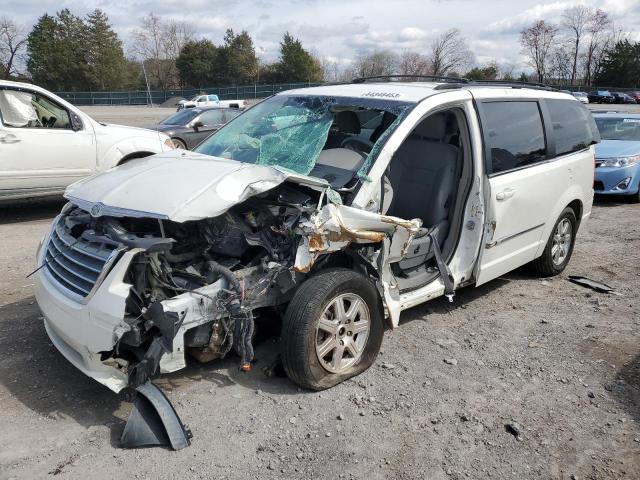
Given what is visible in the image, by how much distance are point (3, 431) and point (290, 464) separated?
5.30 ft

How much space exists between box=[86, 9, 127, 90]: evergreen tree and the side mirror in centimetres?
6355

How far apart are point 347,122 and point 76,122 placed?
5334mm

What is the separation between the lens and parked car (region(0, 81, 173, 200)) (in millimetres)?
7332

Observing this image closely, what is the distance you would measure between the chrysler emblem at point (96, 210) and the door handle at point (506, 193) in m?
2.94

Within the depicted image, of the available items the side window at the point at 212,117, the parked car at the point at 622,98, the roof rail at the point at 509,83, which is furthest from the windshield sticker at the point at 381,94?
the parked car at the point at 622,98

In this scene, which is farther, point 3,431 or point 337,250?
point 337,250

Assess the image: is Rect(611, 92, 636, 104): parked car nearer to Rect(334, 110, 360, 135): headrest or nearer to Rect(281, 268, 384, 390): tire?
Rect(334, 110, 360, 135): headrest

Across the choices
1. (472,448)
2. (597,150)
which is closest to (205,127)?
(597,150)

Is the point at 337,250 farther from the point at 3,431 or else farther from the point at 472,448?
the point at 3,431

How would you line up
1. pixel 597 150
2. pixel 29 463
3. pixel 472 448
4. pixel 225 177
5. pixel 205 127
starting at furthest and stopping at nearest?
pixel 205 127 → pixel 597 150 → pixel 225 177 → pixel 472 448 → pixel 29 463

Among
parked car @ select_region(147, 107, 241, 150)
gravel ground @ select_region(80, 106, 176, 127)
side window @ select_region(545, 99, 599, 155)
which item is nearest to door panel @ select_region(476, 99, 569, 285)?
side window @ select_region(545, 99, 599, 155)

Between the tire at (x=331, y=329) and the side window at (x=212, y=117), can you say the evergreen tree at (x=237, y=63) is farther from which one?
the tire at (x=331, y=329)

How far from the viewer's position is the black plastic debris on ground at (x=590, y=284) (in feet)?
17.6

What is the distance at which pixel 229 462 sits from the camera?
277 centimetres
